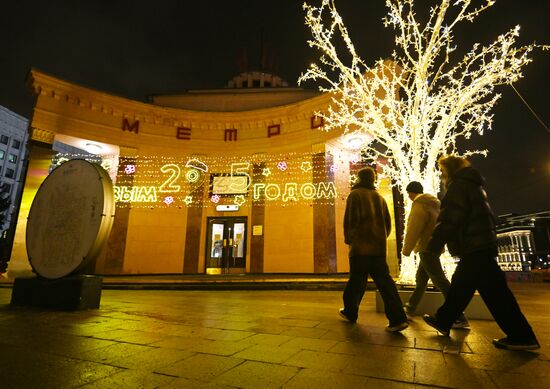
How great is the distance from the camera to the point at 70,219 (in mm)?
4988

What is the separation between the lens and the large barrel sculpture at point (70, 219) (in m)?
4.71

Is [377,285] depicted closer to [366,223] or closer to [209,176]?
[366,223]

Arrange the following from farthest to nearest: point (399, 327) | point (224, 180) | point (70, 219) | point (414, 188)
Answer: point (224, 180) < point (70, 219) < point (414, 188) < point (399, 327)

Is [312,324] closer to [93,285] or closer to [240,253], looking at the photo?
[93,285]

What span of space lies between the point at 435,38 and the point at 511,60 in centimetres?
147

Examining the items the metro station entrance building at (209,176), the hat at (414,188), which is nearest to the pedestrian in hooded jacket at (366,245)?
the hat at (414,188)

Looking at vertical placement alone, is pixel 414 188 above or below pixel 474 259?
above

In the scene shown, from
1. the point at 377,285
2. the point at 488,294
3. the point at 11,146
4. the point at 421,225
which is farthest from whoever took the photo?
the point at 11,146

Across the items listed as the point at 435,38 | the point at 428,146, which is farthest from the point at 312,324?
the point at 435,38

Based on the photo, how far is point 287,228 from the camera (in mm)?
15453

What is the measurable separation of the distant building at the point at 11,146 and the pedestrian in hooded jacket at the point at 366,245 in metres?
68.9

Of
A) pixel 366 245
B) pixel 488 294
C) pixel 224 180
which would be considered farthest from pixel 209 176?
pixel 488 294

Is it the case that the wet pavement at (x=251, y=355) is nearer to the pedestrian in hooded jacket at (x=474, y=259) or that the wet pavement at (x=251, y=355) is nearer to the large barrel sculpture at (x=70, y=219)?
the pedestrian in hooded jacket at (x=474, y=259)

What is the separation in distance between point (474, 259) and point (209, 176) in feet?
48.7
